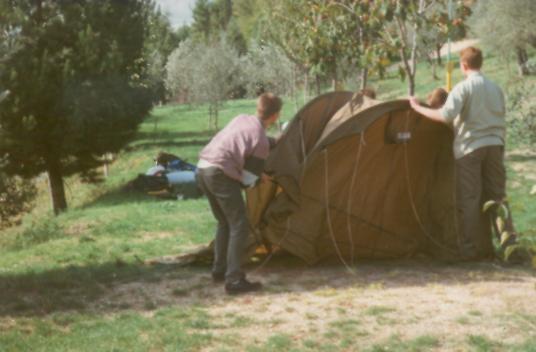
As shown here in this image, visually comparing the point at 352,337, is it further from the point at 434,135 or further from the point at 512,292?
the point at 434,135

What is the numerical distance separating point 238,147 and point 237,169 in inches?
8.9

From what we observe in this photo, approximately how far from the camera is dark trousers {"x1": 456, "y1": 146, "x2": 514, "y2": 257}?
8.63 meters

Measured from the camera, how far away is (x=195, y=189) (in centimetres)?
1958

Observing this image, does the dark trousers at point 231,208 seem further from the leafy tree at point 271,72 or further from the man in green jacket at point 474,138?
the leafy tree at point 271,72

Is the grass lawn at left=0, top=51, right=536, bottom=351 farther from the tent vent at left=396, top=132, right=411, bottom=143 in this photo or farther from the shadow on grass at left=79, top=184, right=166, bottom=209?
the shadow on grass at left=79, top=184, right=166, bottom=209

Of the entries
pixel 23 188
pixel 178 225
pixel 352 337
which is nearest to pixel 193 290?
pixel 352 337

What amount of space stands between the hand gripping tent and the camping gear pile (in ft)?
33.0

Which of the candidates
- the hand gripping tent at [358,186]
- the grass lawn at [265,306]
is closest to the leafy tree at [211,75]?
the grass lawn at [265,306]

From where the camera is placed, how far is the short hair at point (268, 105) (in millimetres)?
7977

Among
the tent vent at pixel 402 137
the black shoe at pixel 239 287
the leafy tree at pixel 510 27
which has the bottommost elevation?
the black shoe at pixel 239 287

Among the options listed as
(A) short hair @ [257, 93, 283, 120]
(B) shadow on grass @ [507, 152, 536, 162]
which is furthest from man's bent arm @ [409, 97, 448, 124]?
(B) shadow on grass @ [507, 152, 536, 162]

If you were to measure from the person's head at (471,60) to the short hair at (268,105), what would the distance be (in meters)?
2.14

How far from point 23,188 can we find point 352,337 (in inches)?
665

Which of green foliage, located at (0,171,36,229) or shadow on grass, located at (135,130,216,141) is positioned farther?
shadow on grass, located at (135,130,216,141)
